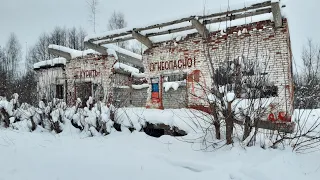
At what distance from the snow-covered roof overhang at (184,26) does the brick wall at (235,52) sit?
35 centimetres

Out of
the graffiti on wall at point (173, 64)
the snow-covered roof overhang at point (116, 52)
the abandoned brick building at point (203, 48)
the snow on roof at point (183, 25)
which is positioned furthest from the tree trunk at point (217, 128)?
the snow-covered roof overhang at point (116, 52)

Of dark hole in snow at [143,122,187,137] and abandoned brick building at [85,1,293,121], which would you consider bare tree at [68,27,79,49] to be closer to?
abandoned brick building at [85,1,293,121]

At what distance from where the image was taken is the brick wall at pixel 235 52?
862cm

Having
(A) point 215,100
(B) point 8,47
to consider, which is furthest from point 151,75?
Result: (B) point 8,47

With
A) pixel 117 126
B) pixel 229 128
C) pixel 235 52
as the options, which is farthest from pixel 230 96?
pixel 235 52

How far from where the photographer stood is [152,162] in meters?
4.38

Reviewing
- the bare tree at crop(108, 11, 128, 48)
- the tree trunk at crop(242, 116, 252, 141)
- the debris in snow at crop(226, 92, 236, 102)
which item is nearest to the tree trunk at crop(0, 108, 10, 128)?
the debris in snow at crop(226, 92, 236, 102)

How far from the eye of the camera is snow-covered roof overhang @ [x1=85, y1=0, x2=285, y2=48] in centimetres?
812

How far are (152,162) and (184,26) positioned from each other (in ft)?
21.9

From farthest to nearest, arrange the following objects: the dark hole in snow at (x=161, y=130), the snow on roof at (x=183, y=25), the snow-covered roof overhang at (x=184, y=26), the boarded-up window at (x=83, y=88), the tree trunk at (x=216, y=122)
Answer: the boarded-up window at (x=83, y=88) < the snow on roof at (x=183, y=25) < the snow-covered roof overhang at (x=184, y=26) < the dark hole in snow at (x=161, y=130) < the tree trunk at (x=216, y=122)

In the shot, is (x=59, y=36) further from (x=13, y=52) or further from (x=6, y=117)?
(x=6, y=117)

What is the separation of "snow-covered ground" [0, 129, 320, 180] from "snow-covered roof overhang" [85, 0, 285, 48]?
13.7ft

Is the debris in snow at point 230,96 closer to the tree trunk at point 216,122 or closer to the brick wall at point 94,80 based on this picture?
the tree trunk at point 216,122

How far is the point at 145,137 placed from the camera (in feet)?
19.8
